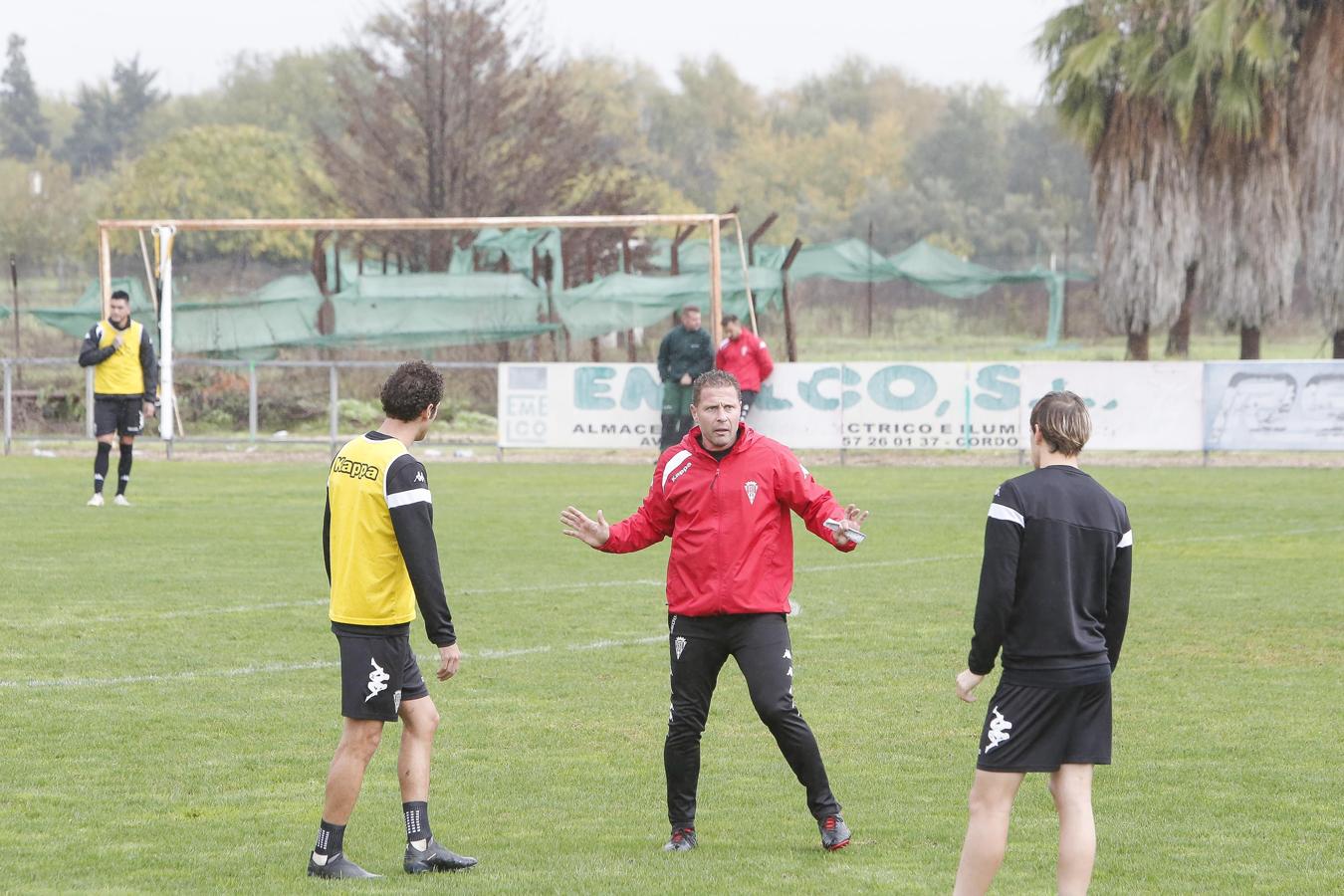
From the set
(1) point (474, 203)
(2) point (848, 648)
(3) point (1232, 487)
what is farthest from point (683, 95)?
(2) point (848, 648)

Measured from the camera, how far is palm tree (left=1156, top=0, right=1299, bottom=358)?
1098 inches

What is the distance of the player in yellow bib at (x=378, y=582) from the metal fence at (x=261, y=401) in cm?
2085

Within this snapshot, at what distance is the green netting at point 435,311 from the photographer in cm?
2677

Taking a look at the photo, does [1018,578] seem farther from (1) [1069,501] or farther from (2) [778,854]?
(2) [778,854]

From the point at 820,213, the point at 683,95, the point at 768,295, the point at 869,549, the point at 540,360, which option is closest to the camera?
the point at 869,549

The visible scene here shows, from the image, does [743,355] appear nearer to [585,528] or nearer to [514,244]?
[514,244]

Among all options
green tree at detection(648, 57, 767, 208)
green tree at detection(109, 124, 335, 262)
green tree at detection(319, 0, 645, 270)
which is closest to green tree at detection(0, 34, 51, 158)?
green tree at detection(648, 57, 767, 208)

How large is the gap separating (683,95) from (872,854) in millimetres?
106969

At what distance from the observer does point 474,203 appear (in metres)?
37.1

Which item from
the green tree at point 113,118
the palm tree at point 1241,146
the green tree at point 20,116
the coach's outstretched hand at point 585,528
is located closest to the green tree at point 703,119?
the green tree at point 113,118

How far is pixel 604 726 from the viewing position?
26.5 feet

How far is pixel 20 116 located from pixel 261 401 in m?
101


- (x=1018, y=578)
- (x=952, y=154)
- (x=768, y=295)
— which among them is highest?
(x=952, y=154)

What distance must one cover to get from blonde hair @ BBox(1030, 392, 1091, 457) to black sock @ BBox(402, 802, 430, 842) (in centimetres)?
232
